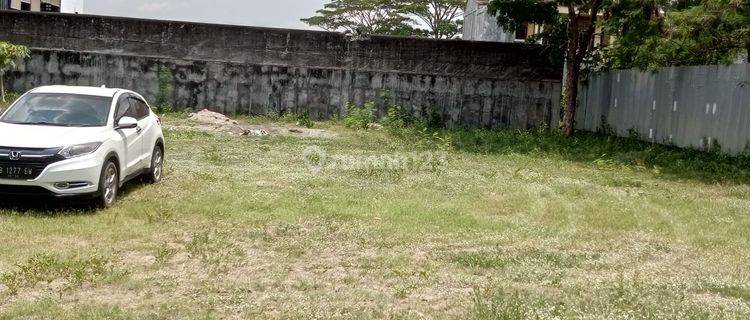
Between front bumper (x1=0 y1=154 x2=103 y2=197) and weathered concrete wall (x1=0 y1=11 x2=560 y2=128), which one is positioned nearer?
front bumper (x1=0 y1=154 x2=103 y2=197)

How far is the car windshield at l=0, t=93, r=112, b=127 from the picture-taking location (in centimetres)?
1005

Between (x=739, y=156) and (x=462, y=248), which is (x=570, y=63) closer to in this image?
(x=739, y=156)

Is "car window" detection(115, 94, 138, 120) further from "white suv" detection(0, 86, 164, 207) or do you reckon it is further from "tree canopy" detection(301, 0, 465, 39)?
"tree canopy" detection(301, 0, 465, 39)

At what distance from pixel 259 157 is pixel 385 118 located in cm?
980

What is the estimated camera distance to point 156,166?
39.5 feet

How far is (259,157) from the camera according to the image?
15914 mm

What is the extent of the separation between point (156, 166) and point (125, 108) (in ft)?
4.57

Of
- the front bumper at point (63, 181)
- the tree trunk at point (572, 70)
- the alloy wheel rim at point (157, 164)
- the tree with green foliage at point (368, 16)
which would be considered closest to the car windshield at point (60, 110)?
the front bumper at point (63, 181)

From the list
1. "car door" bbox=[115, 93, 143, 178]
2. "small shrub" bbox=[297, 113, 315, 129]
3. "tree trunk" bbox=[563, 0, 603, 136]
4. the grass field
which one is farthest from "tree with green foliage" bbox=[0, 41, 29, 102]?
"tree trunk" bbox=[563, 0, 603, 136]

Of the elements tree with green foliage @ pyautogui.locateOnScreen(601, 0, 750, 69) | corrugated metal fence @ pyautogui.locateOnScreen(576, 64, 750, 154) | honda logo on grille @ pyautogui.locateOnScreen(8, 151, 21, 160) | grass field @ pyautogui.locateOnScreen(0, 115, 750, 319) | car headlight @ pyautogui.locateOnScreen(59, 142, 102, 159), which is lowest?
grass field @ pyautogui.locateOnScreen(0, 115, 750, 319)

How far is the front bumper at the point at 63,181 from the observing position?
880 centimetres

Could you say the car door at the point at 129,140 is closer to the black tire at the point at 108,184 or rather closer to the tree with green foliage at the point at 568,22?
the black tire at the point at 108,184

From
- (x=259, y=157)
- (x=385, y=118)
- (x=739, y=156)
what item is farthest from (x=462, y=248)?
(x=385, y=118)

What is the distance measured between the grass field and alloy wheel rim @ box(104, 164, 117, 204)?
0.22m
